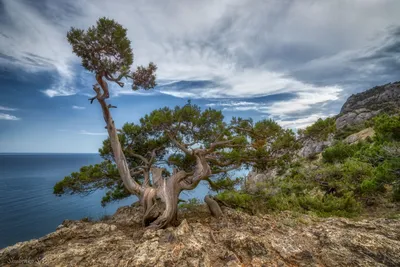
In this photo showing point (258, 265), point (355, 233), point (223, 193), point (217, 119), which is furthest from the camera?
point (223, 193)

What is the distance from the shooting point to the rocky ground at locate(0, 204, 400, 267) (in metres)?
3.46

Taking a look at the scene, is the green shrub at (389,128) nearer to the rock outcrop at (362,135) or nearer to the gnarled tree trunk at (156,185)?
the gnarled tree trunk at (156,185)

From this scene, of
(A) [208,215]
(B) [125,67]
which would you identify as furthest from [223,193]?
(B) [125,67]

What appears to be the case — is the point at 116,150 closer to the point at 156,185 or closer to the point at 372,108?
the point at 156,185

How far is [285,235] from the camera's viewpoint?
175 inches

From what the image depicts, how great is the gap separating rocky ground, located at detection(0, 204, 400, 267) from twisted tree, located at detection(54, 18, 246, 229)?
1558mm

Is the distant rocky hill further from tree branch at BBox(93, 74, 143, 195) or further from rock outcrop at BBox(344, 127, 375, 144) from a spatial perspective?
tree branch at BBox(93, 74, 143, 195)

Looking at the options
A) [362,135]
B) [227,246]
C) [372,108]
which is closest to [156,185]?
[227,246]

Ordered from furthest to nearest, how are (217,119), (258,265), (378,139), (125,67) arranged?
(378,139) → (217,119) → (125,67) → (258,265)

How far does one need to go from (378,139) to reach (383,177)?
22.1 ft

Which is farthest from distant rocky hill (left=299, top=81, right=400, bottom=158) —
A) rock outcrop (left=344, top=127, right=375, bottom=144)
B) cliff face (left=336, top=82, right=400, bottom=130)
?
rock outcrop (left=344, top=127, right=375, bottom=144)

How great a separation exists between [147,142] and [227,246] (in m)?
5.21

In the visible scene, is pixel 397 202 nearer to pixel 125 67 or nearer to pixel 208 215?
pixel 208 215

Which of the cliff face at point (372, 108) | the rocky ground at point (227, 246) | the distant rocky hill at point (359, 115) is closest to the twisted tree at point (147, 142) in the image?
the rocky ground at point (227, 246)
